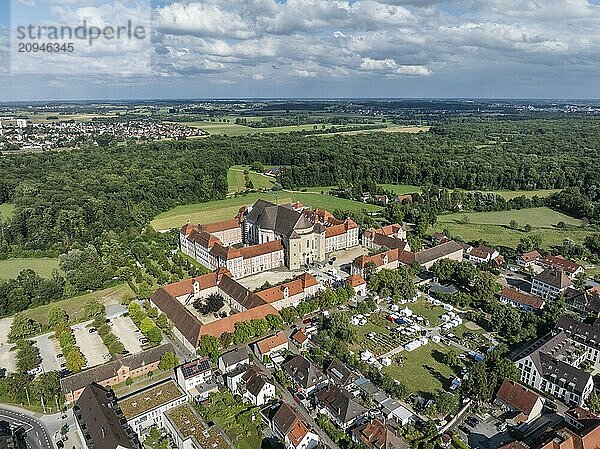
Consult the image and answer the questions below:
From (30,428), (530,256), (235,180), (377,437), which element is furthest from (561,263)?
(235,180)

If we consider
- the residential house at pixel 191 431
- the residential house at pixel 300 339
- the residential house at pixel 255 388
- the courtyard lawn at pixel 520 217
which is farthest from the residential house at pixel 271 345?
the courtyard lawn at pixel 520 217

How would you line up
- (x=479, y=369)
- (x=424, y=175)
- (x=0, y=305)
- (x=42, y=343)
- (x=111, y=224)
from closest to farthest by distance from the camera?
(x=479, y=369) → (x=42, y=343) → (x=0, y=305) → (x=111, y=224) → (x=424, y=175)

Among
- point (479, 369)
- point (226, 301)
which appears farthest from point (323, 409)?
point (226, 301)

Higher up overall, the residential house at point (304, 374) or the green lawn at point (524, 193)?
the green lawn at point (524, 193)

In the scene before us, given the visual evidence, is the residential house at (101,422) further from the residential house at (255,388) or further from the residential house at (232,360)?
the residential house at (232,360)

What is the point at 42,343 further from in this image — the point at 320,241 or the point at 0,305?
the point at 320,241

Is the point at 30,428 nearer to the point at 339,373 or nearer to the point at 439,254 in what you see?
the point at 339,373
